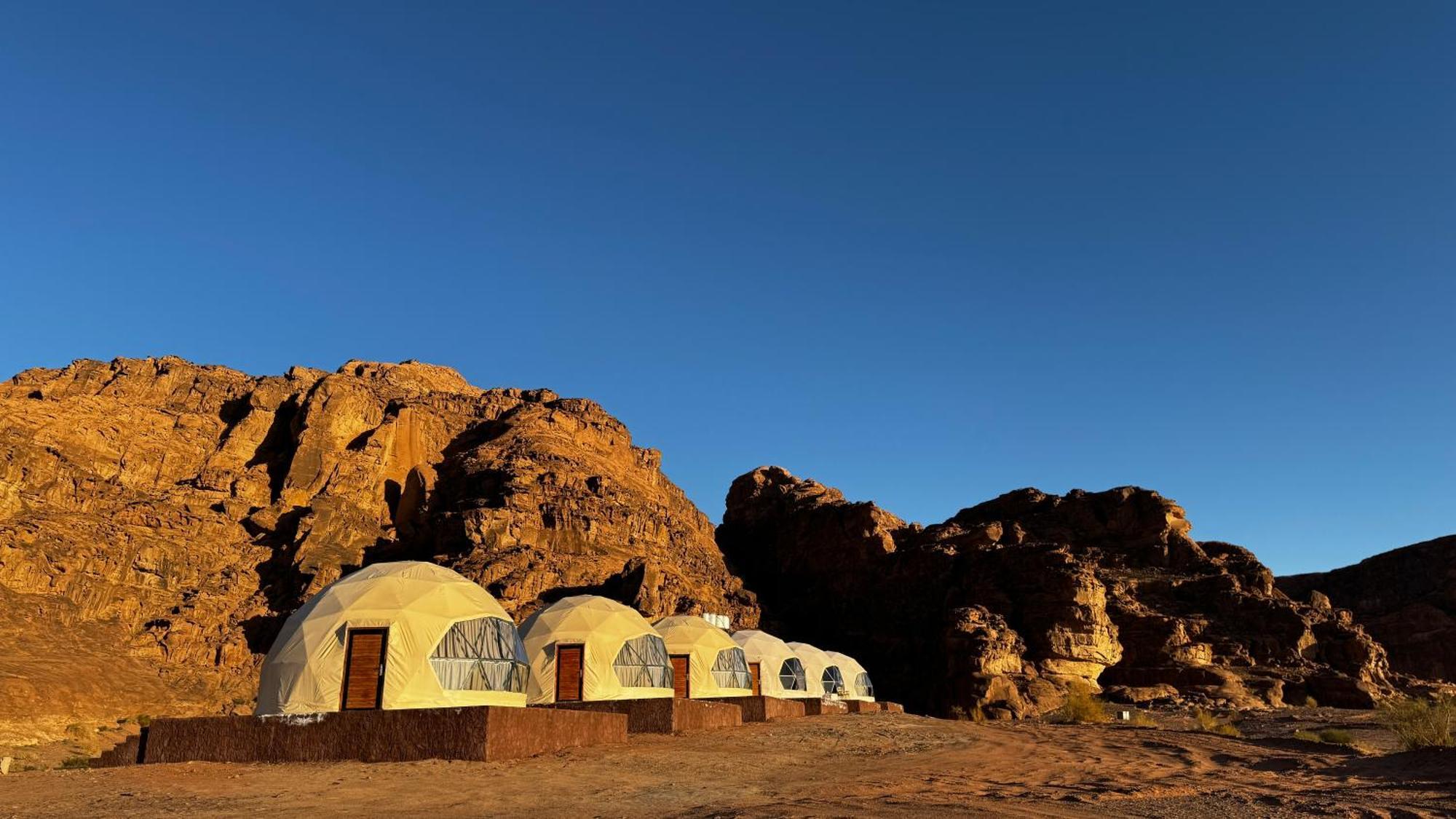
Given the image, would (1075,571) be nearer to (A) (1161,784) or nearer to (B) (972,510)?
(B) (972,510)

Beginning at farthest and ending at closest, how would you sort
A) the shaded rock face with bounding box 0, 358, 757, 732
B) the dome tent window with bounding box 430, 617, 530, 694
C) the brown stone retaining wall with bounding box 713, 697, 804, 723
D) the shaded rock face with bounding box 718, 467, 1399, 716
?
the shaded rock face with bounding box 0, 358, 757, 732 → the shaded rock face with bounding box 718, 467, 1399, 716 → the brown stone retaining wall with bounding box 713, 697, 804, 723 → the dome tent window with bounding box 430, 617, 530, 694

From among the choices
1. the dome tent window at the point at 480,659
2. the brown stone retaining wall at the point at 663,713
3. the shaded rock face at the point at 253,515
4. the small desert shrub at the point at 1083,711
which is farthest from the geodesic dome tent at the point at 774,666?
the dome tent window at the point at 480,659

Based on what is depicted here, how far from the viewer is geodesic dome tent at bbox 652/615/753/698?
31.0 meters

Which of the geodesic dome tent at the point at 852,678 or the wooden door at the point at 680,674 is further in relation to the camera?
the geodesic dome tent at the point at 852,678

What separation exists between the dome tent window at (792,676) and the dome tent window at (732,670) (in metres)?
6.51

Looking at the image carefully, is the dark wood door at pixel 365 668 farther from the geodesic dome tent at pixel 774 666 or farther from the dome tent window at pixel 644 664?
the geodesic dome tent at pixel 774 666

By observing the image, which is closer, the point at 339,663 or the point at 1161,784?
the point at 1161,784

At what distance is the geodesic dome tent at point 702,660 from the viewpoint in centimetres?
3105

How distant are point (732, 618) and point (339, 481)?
36098 millimetres

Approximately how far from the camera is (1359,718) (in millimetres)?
30328

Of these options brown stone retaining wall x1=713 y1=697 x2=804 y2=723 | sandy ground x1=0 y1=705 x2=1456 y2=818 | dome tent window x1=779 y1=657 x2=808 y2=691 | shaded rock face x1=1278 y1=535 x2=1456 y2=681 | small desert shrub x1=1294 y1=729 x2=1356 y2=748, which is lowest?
small desert shrub x1=1294 y1=729 x2=1356 y2=748

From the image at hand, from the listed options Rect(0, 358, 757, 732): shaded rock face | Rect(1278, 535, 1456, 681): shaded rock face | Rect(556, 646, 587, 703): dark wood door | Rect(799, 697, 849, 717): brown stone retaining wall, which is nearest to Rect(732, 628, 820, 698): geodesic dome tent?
Rect(799, 697, 849, 717): brown stone retaining wall

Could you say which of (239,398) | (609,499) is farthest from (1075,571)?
(239,398)

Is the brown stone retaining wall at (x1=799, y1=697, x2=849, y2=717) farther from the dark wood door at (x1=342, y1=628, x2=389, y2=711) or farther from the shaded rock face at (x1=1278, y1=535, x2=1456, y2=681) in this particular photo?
the shaded rock face at (x1=1278, y1=535, x2=1456, y2=681)
